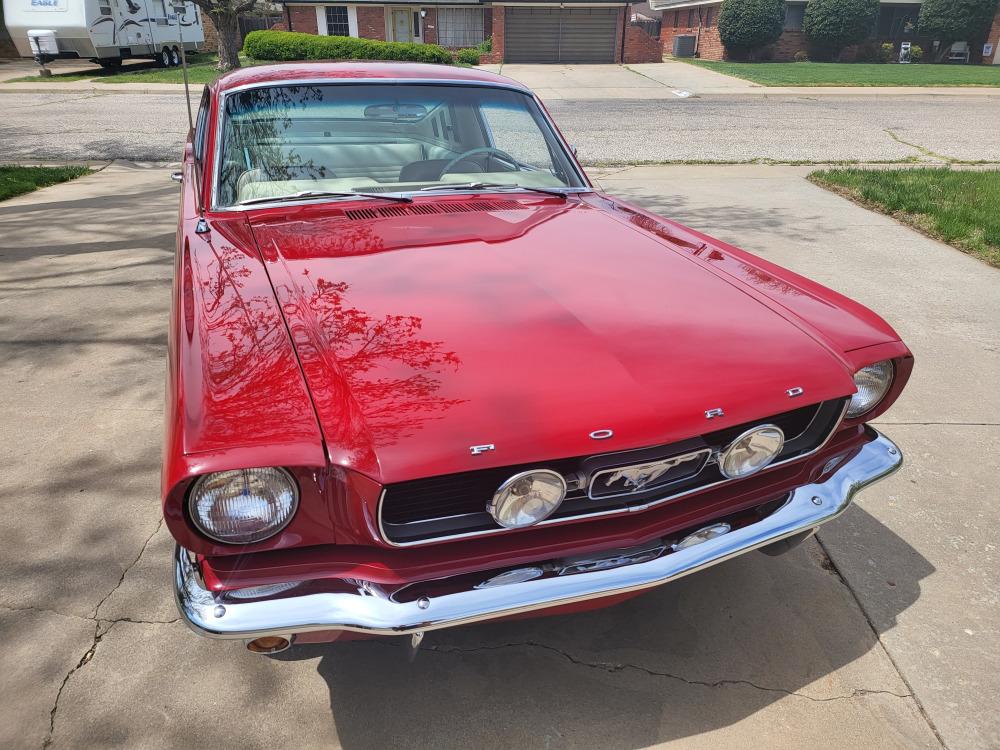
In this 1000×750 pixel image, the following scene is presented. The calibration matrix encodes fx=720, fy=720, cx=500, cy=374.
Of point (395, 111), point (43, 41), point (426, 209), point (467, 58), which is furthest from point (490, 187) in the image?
point (467, 58)

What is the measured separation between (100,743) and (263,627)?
0.71 m

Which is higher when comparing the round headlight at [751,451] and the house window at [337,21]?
the house window at [337,21]

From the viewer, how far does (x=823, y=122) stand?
12625 millimetres

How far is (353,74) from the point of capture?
3133mm

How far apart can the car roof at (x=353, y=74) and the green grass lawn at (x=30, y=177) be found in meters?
5.13

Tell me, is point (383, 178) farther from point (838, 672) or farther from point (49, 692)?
point (838, 672)

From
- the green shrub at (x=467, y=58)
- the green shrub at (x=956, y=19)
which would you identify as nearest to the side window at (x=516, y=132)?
the green shrub at (x=467, y=58)

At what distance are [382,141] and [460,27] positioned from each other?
99.2 feet

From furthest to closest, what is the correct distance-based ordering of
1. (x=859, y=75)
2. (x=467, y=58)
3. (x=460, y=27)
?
(x=460, y=27) < (x=467, y=58) < (x=859, y=75)

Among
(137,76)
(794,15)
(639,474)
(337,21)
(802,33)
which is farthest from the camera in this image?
(337,21)

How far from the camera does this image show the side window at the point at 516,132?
3.25 metres

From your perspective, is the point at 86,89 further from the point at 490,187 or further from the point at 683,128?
the point at 490,187

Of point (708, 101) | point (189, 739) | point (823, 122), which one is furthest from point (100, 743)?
point (708, 101)

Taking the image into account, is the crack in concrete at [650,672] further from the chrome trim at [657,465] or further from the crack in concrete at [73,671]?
the crack in concrete at [73,671]
